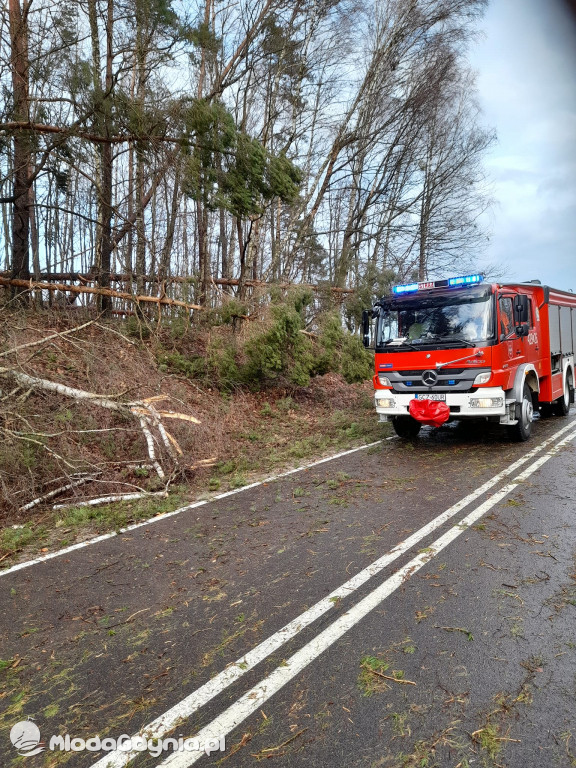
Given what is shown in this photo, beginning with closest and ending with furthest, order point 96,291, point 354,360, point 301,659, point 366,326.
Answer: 1. point 301,659
2. point 366,326
3. point 96,291
4. point 354,360

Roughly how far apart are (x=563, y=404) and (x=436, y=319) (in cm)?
492

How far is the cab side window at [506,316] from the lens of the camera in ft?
27.5

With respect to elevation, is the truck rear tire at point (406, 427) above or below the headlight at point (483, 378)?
below

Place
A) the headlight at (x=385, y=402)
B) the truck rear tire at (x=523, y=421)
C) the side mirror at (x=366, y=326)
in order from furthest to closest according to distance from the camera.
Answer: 1. the side mirror at (x=366, y=326)
2. the headlight at (x=385, y=402)
3. the truck rear tire at (x=523, y=421)

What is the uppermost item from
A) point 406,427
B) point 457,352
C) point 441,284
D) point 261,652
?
point 441,284

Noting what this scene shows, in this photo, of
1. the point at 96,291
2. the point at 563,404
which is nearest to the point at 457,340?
the point at 563,404

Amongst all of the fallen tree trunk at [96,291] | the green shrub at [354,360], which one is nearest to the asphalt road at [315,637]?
the green shrub at [354,360]

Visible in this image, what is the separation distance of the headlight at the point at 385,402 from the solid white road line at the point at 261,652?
3.89 meters

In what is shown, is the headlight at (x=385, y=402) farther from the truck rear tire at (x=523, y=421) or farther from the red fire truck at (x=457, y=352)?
the truck rear tire at (x=523, y=421)

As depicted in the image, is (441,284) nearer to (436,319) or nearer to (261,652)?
(436,319)

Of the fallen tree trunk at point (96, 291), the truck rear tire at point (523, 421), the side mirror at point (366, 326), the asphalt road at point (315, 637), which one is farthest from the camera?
the fallen tree trunk at point (96, 291)

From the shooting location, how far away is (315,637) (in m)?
3.23

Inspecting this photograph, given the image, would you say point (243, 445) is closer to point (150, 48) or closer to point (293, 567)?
point (293, 567)

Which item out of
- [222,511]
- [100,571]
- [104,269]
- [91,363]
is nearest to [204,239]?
[104,269]
